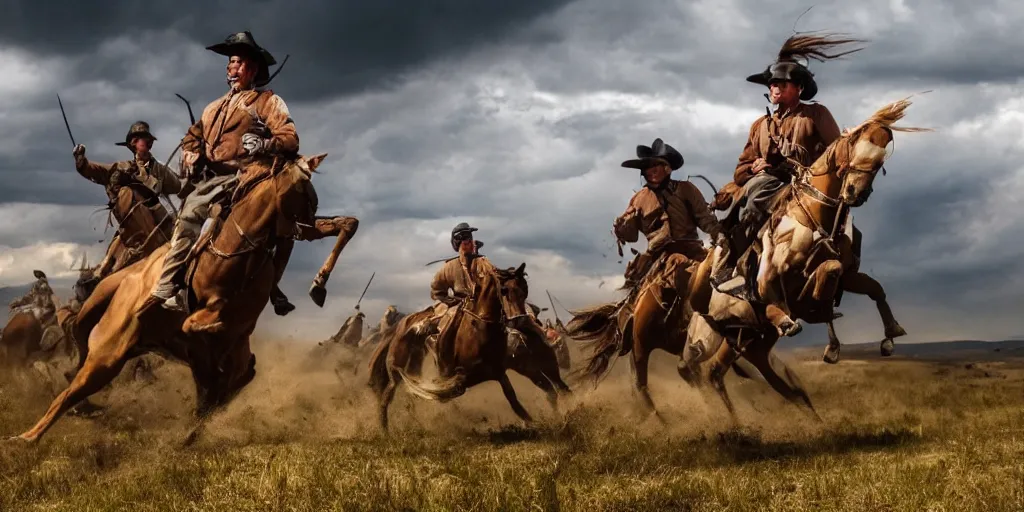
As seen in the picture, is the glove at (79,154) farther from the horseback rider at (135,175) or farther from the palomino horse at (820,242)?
the palomino horse at (820,242)

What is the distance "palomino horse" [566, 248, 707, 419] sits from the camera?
1580cm

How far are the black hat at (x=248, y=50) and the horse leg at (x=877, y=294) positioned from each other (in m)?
6.90

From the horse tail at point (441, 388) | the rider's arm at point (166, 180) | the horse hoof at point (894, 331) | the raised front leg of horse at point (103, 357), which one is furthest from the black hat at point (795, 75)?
the raised front leg of horse at point (103, 357)

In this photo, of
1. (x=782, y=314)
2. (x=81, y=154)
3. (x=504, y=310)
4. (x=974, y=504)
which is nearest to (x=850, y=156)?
(x=782, y=314)

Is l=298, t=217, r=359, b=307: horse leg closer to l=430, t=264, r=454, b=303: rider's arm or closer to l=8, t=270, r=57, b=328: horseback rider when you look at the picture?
l=430, t=264, r=454, b=303: rider's arm

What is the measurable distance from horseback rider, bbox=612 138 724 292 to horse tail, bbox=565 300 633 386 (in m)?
1.28

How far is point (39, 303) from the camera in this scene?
23.3 m

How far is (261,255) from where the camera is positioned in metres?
10.7

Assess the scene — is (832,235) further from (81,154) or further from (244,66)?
(81,154)

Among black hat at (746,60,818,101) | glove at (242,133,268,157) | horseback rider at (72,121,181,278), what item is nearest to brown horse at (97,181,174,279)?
horseback rider at (72,121,181,278)

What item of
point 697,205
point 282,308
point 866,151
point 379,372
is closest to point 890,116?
point 866,151

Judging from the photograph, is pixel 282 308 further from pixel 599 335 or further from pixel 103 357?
pixel 599 335

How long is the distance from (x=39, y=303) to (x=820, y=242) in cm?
1789

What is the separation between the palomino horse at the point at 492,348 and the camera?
48.7 feet
